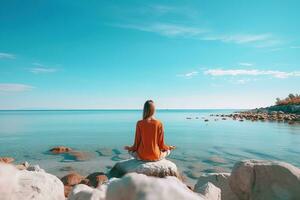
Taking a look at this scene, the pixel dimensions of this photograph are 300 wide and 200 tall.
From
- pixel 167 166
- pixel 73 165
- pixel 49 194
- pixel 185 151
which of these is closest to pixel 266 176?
pixel 167 166

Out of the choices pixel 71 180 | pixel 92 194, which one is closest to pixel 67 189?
pixel 71 180

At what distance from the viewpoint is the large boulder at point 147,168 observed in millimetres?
9688

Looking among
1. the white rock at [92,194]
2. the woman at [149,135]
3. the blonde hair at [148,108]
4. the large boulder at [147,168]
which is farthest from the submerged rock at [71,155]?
the white rock at [92,194]

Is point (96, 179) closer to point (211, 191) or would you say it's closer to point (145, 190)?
point (211, 191)

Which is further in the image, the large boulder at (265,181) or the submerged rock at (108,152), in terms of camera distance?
the submerged rock at (108,152)

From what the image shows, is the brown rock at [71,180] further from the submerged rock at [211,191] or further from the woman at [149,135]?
the submerged rock at [211,191]

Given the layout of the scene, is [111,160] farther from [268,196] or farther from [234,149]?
[268,196]

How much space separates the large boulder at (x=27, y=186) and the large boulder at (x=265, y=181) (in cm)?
400

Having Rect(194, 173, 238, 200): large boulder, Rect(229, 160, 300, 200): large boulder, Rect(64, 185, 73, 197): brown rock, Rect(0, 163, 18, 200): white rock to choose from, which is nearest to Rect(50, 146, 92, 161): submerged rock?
Rect(64, 185, 73, 197): brown rock

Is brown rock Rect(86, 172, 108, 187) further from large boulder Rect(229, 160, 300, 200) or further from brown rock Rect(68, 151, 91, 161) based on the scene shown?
brown rock Rect(68, 151, 91, 161)

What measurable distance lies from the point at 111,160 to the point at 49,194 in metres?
13.9

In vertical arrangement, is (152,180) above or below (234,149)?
above

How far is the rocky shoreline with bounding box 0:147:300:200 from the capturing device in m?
3.11

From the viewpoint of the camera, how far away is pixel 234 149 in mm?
24125
